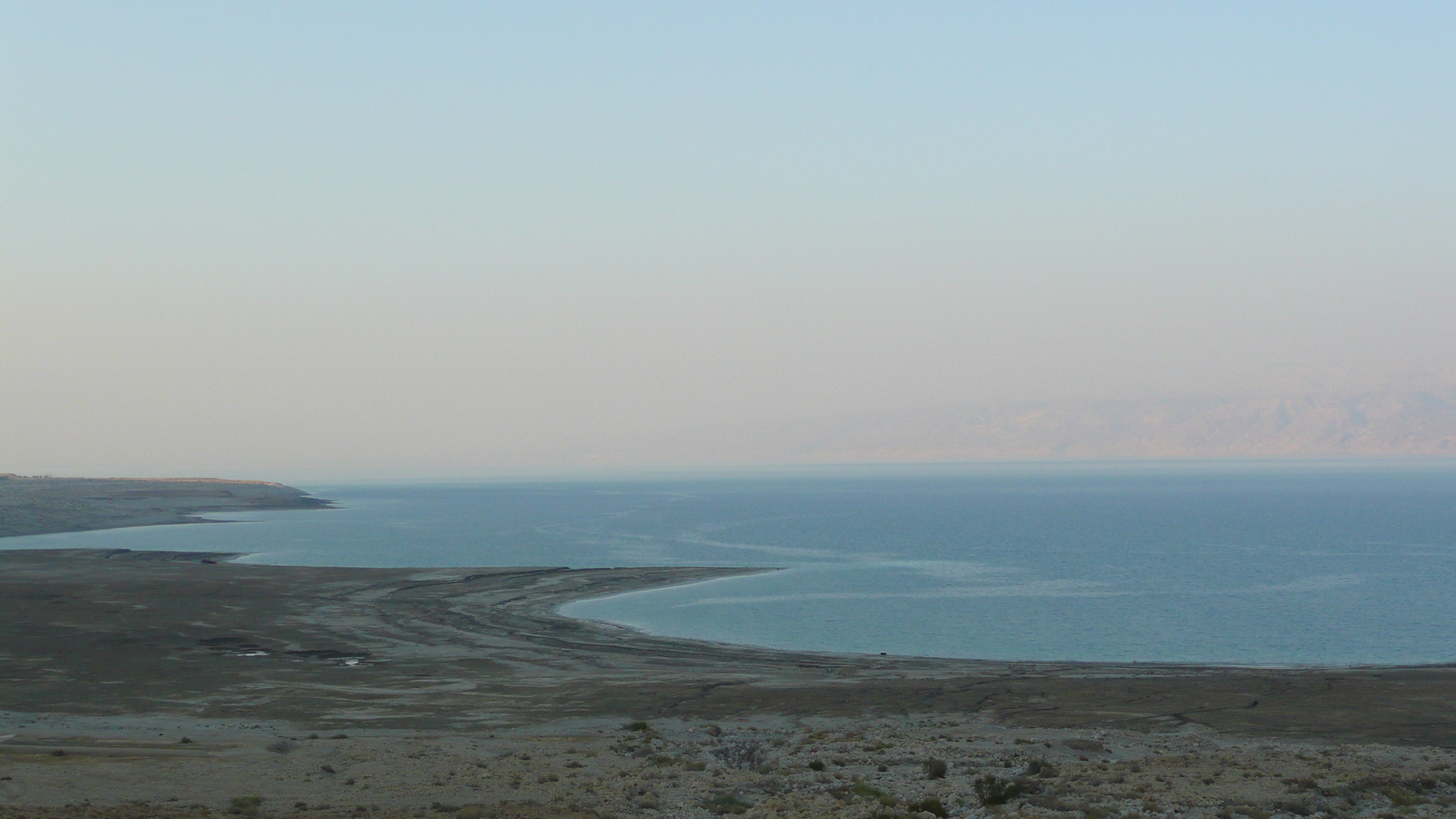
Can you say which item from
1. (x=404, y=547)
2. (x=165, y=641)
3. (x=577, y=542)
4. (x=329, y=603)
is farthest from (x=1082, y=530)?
(x=165, y=641)

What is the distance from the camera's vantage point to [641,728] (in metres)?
31.0

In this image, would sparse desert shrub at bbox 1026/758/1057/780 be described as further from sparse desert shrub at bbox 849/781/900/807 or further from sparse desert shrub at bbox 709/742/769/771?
sparse desert shrub at bbox 709/742/769/771

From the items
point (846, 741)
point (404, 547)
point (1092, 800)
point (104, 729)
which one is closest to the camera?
point (1092, 800)

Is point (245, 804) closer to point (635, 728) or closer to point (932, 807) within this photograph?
point (635, 728)

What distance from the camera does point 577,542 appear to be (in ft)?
410

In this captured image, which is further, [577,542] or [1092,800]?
[577,542]

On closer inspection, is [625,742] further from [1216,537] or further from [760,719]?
[1216,537]

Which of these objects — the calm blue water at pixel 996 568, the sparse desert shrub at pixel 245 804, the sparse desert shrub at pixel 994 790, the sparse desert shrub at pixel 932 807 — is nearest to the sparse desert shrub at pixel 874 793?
the sparse desert shrub at pixel 932 807

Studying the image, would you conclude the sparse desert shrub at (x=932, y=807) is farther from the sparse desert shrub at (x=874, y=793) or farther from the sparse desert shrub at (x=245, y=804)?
the sparse desert shrub at (x=245, y=804)

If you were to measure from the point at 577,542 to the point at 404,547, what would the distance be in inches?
752

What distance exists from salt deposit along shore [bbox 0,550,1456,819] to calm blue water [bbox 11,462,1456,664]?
9.90 meters

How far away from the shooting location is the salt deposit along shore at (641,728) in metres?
22.5

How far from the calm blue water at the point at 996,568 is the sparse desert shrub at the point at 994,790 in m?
30.0

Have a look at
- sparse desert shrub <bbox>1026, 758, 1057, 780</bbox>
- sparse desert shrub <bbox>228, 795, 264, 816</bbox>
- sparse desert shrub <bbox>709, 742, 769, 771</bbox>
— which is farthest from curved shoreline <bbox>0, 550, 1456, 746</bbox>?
sparse desert shrub <bbox>228, 795, 264, 816</bbox>
